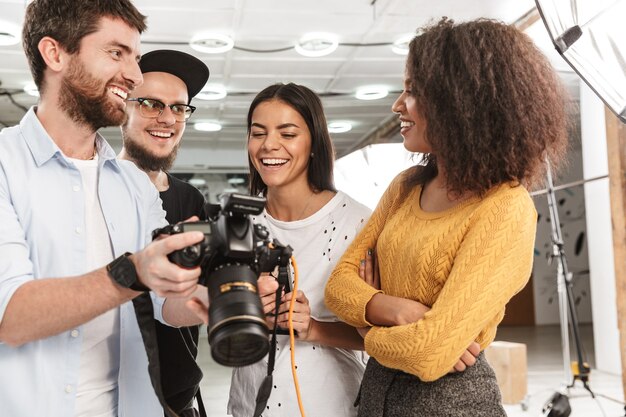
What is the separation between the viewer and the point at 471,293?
1084 millimetres

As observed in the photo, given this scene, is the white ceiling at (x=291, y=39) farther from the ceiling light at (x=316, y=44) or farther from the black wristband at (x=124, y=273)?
the black wristband at (x=124, y=273)

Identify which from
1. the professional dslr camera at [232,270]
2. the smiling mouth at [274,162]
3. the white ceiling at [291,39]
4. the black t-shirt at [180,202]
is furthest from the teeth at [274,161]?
the white ceiling at [291,39]

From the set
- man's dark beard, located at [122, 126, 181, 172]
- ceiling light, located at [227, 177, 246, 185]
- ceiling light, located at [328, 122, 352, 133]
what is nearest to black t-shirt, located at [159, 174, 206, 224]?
man's dark beard, located at [122, 126, 181, 172]

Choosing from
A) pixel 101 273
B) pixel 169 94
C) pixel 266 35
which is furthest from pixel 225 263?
pixel 266 35

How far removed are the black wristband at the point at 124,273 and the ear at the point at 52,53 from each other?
0.53 m

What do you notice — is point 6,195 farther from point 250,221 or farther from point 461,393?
point 461,393

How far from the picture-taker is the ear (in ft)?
4.06

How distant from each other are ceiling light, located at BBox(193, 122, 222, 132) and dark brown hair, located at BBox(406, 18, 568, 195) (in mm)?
7667

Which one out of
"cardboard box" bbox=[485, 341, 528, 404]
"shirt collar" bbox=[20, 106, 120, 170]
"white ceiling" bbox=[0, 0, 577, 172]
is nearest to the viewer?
"shirt collar" bbox=[20, 106, 120, 170]

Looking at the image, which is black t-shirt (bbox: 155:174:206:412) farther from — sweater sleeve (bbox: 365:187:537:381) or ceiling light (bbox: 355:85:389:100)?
ceiling light (bbox: 355:85:389:100)

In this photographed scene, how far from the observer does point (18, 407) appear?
1033mm

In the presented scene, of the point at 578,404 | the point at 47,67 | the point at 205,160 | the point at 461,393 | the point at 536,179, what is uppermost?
the point at 205,160

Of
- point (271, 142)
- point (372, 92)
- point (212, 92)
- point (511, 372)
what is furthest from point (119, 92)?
point (372, 92)

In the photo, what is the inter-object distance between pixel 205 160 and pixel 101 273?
10.2 m
